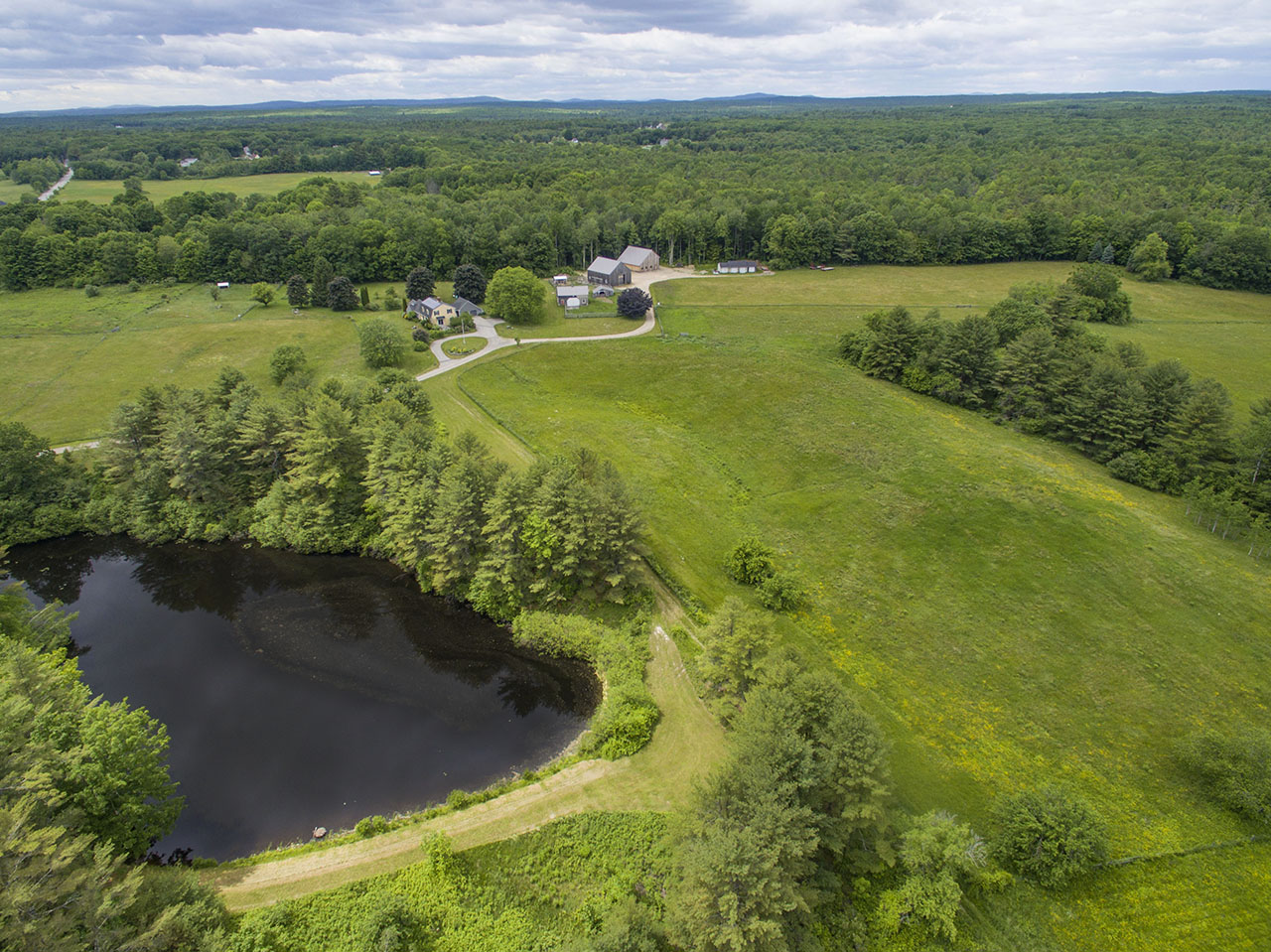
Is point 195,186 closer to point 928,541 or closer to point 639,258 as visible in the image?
point 639,258

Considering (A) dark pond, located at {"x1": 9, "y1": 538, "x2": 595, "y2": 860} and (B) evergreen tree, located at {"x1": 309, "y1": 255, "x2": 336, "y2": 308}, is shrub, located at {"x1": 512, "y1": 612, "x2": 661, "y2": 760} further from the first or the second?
(B) evergreen tree, located at {"x1": 309, "y1": 255, "x2": 336, "y2": 308}

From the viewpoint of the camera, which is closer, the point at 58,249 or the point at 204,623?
the point at 204,623

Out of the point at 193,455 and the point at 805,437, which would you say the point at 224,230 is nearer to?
the point at 193,455

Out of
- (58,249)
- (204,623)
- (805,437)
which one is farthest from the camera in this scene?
(58,249)

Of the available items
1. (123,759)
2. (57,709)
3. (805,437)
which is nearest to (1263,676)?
(805,437)

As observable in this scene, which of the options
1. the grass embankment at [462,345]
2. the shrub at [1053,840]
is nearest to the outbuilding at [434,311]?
the grass embankment at [462,345]

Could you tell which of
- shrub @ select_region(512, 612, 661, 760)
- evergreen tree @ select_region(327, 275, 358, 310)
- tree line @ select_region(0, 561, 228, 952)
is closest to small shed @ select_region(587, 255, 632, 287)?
evergreen tree @ select_region(327, 275, 358, 310)

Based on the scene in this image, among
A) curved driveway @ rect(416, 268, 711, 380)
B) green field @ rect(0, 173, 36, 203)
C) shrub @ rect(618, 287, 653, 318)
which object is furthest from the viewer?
green field @ rect(0, 173, 36, 203)

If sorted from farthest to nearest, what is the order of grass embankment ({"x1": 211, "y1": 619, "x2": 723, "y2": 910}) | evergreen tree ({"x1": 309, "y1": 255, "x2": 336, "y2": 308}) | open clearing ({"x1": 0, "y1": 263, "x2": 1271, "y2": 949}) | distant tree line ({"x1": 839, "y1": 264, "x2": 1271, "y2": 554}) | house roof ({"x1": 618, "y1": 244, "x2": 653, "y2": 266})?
house roof ({"x1": 618, "y1": 244, "x2": 653, "y2": 266}) → evergreen tree ({"x1": 309, "y1": 255, "x2": 336, "y2": 308}) → distant tree line ({"x1": 839, "y1": 264, "x2": 1271, "y2": 554}) → open clearing ({"x1": 0, "y1": 263, "x2": 1271, "y2": 949}) → grass embankment ({"x1": 211, "y1": 619, "x2": 723, "y2": 910})
